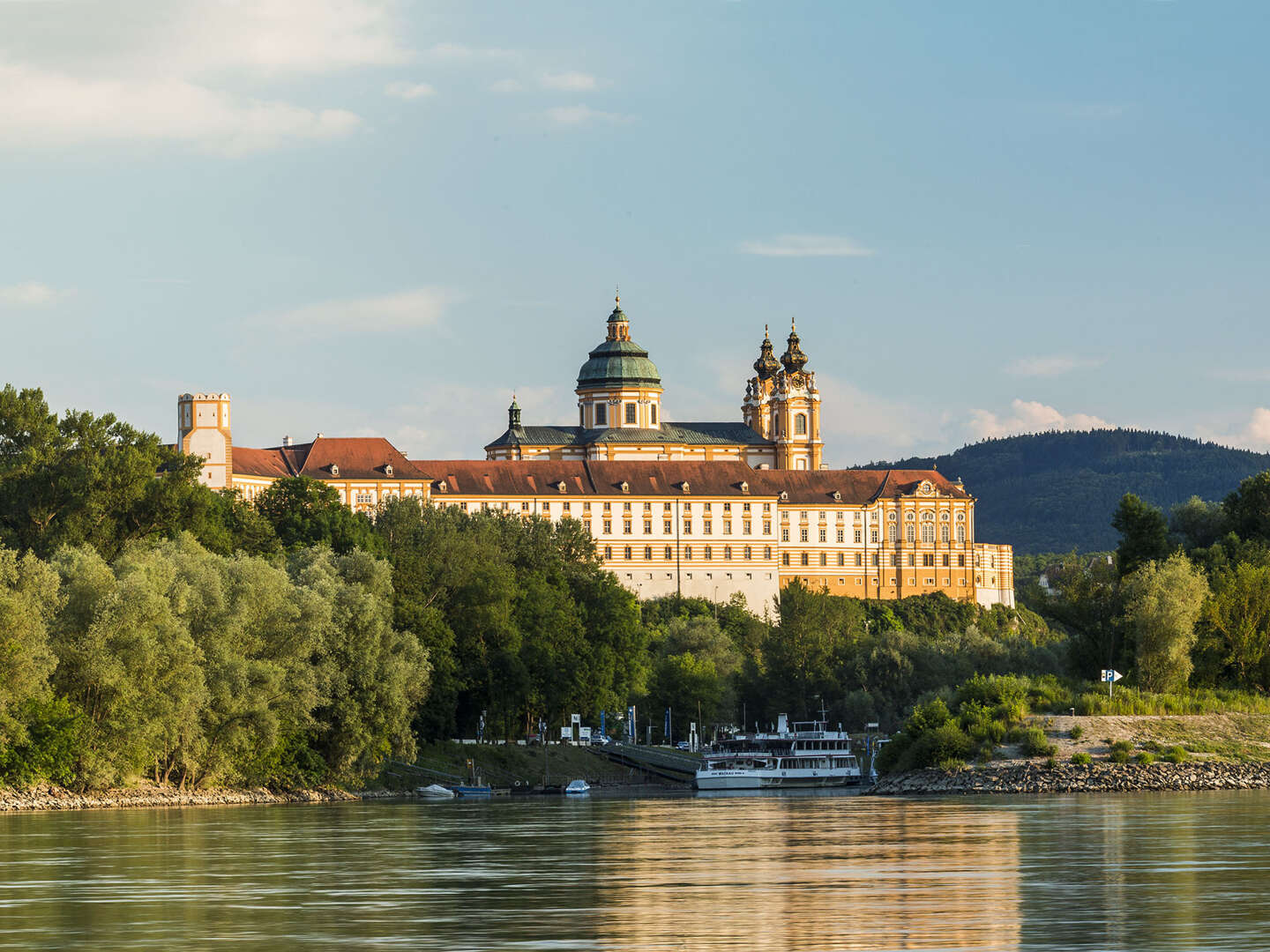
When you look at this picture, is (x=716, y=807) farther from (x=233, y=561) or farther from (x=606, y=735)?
(x=606, y=735)

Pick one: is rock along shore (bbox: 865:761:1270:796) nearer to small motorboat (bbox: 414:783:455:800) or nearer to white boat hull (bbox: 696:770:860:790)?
small motorboat (bbox: 414:783:455:800)

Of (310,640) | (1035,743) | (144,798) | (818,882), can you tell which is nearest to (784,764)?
(1035,743)

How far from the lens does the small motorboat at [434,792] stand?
239 feet

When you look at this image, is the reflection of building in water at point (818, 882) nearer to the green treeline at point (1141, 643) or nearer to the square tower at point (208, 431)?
the green treeline at point (1141, 643)

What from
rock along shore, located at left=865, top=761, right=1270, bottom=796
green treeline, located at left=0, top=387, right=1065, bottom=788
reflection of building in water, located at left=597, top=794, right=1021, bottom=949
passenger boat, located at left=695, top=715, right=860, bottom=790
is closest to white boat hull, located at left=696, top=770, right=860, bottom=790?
passenger boat, located at left=695, top=715, right=860, bottom=790

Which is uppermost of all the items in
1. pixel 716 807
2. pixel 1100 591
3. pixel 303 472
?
pixel 303 472

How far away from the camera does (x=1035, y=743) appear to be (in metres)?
65.2

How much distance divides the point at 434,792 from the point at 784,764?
23233 mm

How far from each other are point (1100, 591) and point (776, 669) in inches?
1407

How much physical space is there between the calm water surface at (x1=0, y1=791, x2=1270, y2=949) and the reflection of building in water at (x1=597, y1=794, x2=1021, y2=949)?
0.08 meters

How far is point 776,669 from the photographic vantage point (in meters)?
112

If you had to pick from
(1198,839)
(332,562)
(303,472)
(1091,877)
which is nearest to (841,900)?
(1091,877)

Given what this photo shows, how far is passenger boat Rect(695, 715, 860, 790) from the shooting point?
87.6 meters

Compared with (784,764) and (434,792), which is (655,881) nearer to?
(434,792)
